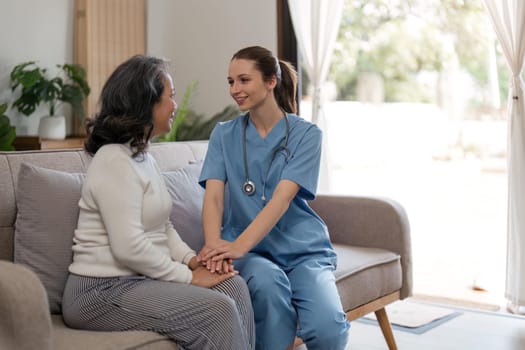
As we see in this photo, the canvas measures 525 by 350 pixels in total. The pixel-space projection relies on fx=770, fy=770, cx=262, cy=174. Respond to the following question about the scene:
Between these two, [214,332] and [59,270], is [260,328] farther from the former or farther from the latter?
[59,270]

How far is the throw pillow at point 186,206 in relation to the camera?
2.27m

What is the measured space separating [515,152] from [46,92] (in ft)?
7.43

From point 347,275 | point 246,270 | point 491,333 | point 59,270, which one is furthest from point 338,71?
point 59,270

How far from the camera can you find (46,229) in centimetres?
192

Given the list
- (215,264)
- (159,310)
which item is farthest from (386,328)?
(159,310)

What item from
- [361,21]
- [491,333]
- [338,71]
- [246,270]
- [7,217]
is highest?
[361,21]

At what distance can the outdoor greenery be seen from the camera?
12.1 ft

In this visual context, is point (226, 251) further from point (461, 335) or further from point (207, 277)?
point (461, 335)

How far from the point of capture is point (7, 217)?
1.96 metres

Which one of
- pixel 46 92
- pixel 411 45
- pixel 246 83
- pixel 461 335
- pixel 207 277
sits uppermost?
pixel 411 45

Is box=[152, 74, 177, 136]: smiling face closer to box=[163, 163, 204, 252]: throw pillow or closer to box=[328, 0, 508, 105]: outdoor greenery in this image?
box=[163, 163, 204, 252]: throw pillow

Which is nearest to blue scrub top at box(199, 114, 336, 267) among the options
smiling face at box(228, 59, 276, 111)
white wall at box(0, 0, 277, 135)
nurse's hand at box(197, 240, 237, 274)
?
smiling face at box(228, 59, 276, 111)

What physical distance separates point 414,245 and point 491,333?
103cm

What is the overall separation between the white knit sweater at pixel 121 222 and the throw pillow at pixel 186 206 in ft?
1.15
